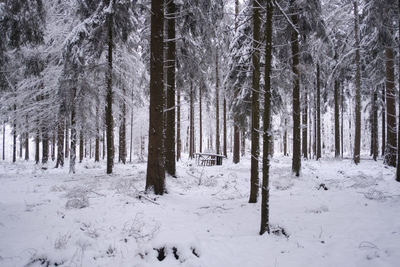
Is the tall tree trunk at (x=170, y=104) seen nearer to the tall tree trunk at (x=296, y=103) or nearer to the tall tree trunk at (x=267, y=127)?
the tall tree trunk at (x=296, y=103)

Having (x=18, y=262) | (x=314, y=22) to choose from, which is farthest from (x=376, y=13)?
(x=18, y=262)

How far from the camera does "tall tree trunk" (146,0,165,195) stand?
7152 mm

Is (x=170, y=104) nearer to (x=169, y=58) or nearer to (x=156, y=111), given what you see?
(x=169, y=58)

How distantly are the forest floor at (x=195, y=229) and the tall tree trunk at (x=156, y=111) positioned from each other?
582mm

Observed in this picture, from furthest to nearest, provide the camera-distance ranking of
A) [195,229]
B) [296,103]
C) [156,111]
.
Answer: [296,103]
[156,111]
[195,229]

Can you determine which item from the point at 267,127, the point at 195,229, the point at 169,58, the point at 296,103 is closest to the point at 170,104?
the point at 169,58

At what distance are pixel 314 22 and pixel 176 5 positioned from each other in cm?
599

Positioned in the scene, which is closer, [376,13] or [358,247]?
[358,247]

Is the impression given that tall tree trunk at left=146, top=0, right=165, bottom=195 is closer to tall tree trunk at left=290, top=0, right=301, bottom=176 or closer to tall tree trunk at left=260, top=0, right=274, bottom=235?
tall tree trunk at left=260, top=0, right=274, bottom=235

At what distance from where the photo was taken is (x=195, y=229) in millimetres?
5219

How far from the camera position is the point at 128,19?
1084 centimetres

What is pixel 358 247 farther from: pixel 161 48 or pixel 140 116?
pixel 140 116

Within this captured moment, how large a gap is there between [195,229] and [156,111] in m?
3.54

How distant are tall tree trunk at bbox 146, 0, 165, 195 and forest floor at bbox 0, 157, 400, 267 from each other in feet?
1.91
